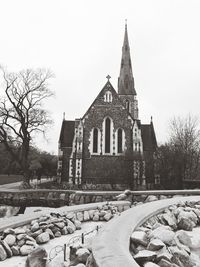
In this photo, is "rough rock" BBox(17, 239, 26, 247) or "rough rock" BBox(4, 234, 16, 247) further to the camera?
"rough rock" BBox(17, 239, 26, 247)

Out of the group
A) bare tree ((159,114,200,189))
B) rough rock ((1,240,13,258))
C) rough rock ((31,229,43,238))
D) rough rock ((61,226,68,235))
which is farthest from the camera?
bare tree ((159,114,200,189))

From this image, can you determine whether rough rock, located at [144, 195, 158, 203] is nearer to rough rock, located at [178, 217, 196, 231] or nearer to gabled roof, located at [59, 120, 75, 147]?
rough rock, located at [178, 217, 196, 231]

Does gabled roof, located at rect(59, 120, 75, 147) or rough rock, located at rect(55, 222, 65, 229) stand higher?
gabled roof, located at rect(59, 120, 75, 147)

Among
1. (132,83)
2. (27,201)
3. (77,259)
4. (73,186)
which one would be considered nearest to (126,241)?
(77,259)

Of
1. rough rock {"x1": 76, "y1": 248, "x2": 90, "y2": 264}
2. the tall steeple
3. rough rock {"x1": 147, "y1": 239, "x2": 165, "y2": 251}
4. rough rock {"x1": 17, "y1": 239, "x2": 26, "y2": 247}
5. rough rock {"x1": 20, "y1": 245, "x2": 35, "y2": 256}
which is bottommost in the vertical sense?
rough rock {"x1": 20, "y1": 245, "x2": 35, "y2": 256}

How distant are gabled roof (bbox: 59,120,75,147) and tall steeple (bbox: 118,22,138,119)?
10225mm

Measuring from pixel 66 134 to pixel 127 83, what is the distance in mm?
14308

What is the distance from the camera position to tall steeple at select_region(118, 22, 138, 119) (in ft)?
135

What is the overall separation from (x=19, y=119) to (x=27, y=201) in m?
9.61

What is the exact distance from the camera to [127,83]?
139 ft

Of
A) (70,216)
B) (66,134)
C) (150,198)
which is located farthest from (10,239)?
(66,134)

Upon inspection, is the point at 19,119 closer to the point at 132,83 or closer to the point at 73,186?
the point at 73,186

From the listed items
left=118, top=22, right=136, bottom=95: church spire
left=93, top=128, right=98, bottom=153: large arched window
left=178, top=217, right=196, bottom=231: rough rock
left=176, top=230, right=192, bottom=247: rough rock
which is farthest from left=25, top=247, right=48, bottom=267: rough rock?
left=118, top=22, right=136, bottom=95: church spire

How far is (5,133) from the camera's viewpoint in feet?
87.3
